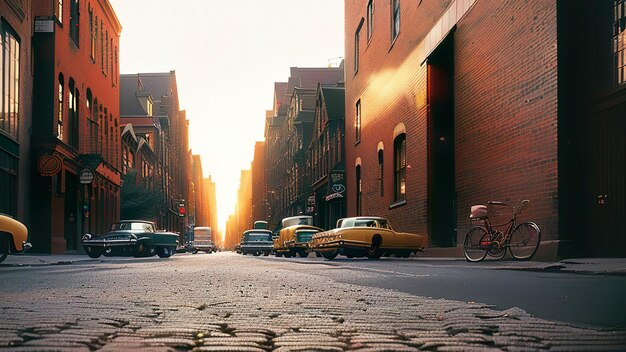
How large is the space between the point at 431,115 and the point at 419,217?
312cm

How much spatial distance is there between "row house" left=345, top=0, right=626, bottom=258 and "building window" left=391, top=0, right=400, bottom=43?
55 mm

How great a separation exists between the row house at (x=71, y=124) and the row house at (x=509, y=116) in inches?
490

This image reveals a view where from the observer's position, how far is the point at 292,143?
70.1 meters

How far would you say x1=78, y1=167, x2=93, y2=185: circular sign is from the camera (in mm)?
30452

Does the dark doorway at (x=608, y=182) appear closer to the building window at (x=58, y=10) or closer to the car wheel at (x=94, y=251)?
the car wheel at (x=94, y=251)

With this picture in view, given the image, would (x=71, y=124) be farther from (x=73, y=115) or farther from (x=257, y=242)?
(x=257, y=242)

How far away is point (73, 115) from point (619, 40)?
2531 cm

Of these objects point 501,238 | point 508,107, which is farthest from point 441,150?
point 501,238

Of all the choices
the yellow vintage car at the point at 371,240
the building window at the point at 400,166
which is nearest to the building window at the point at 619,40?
the yellow vintage car at the point at 371,240

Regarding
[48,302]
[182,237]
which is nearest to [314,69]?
[182,237]

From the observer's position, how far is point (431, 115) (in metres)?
21.3

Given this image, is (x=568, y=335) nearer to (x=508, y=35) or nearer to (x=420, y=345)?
(x=420, y=345)

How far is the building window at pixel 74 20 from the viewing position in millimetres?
31853

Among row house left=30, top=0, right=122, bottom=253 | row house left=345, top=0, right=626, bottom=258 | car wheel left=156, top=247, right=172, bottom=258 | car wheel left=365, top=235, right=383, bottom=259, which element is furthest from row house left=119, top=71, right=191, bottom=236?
car wheel left=365, top=235, right=383, bottom=259
